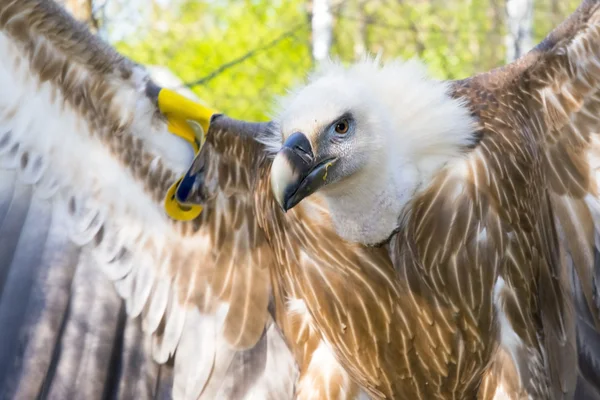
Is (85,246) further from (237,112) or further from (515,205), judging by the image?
(237,112)

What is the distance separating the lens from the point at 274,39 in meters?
9.41

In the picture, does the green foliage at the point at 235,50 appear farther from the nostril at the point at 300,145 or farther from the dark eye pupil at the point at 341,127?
the nostril at the point at 300,145

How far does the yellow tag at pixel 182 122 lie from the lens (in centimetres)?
324

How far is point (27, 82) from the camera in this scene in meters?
3.22

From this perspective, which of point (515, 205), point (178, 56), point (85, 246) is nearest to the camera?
point (515, 205)

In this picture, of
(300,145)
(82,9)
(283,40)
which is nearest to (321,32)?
(283,40)

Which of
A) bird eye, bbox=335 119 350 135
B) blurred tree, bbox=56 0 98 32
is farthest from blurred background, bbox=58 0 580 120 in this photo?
bird eye, bbox=335 119 350 135

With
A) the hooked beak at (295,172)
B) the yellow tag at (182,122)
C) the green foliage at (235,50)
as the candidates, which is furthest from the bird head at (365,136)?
the green foliage at (235,50)

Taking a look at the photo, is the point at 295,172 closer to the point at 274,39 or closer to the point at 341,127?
the point at 341,127

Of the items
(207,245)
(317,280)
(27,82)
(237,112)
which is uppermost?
(237,112)

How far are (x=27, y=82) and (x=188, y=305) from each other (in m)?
1.13

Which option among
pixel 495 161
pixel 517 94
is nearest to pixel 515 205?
pixel 495 161

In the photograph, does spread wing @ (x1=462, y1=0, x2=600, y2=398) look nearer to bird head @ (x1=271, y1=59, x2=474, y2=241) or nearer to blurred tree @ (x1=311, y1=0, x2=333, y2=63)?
bird head @ (x1=271, y1=59, x2=474, y2=241)

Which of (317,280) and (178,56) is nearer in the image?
(317,280)
